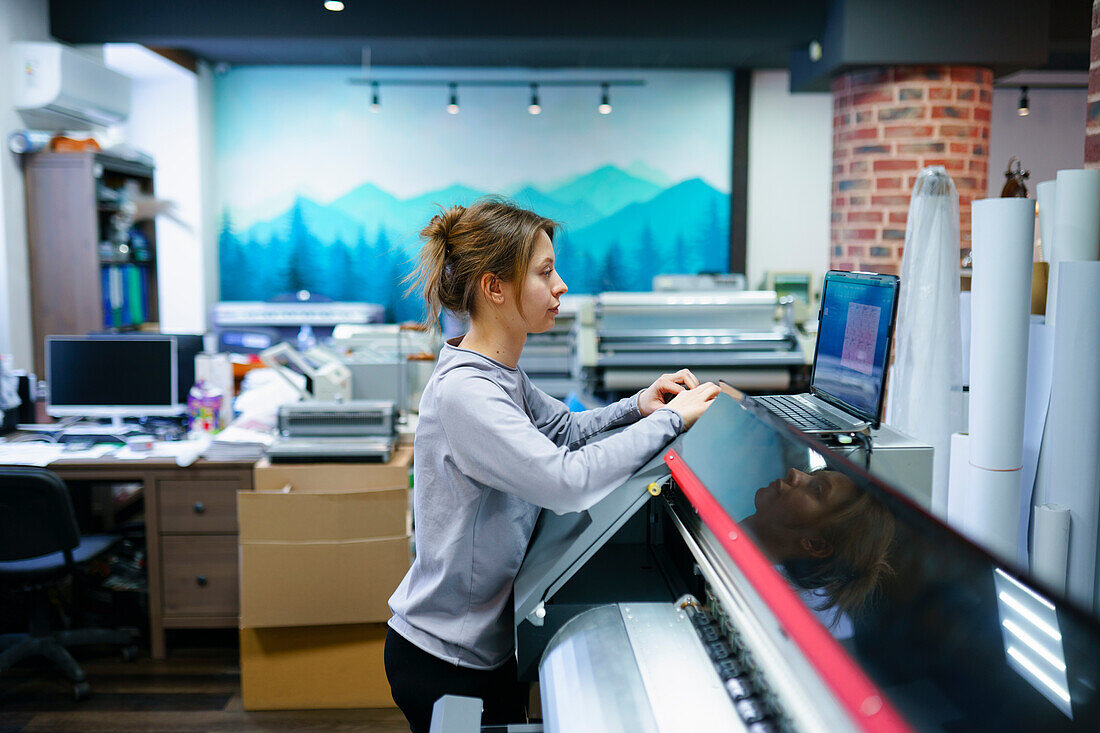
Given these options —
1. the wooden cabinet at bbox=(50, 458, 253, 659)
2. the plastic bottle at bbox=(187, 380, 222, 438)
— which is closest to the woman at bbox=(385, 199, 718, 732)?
the wooden cabinet at bbox=(50, 458, 253, 659)

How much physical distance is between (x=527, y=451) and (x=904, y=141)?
3.72m

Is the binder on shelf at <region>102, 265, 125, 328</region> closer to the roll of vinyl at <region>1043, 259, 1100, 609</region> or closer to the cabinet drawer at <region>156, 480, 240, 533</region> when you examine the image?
the cabinet drawer at <region>156, 480, 240, 533</region>

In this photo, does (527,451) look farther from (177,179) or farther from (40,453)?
(177,179)

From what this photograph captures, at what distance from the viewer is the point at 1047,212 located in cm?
171

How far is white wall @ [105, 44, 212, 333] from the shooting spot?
616cm

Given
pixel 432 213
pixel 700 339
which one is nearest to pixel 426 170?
pixel 432 213

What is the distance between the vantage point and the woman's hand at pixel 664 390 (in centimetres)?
146

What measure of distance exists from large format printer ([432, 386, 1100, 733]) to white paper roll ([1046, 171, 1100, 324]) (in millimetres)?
756

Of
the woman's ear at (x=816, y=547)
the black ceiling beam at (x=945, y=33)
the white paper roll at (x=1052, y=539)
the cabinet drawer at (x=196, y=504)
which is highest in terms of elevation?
the black ceiling beam at (x=945, y=33)

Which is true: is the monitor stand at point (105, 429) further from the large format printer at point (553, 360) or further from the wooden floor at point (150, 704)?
the large format printer at point (553, 360)

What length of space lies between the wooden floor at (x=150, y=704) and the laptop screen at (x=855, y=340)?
1.89m

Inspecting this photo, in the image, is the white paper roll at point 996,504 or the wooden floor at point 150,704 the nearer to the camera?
the white paper roll at point 996,504

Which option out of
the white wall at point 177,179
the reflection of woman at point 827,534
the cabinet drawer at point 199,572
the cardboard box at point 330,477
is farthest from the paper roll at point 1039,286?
the white wall at point 177,179

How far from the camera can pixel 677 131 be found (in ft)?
22.5
